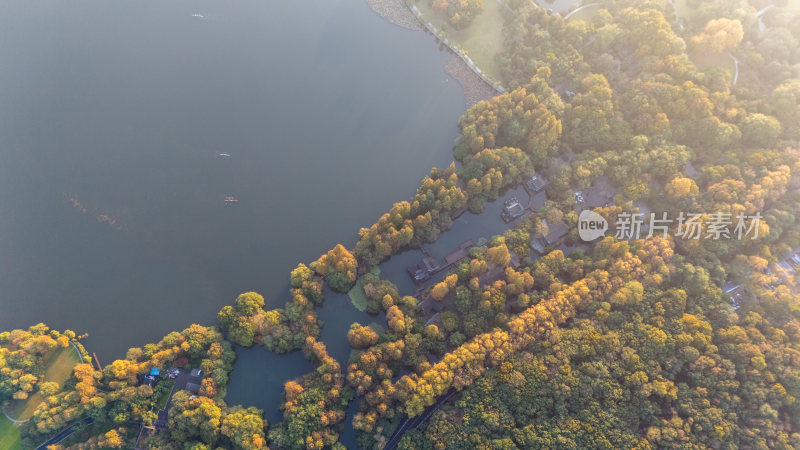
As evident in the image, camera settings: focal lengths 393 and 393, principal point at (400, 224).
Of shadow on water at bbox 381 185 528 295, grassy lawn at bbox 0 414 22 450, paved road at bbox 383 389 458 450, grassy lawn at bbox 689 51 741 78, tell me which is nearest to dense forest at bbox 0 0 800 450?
paved road at bbox 383 389 458 450

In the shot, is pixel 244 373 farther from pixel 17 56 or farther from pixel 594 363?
pixel 17 56

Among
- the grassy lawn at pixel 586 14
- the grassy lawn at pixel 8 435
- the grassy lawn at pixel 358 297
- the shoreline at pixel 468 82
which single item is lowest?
the grassy lawn at pixel 8 435

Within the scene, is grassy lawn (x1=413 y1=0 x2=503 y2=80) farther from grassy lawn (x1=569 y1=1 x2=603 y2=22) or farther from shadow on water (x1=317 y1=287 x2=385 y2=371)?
shadow on water (x1=317 y1=287 x2=385 y2=371)

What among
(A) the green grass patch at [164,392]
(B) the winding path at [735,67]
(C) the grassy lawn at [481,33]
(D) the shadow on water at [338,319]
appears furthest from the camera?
(C) the grassy lawn at [481,33]

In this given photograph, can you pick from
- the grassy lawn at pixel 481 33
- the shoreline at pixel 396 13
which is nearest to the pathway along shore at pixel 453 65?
the shoreline at pixel 396 13

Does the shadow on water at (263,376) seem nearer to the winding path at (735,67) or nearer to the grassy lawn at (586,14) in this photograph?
the grassy lawn at (586,14)

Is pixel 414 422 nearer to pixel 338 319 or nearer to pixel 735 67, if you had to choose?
pixel 338 319

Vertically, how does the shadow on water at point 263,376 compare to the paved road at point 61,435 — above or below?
above
